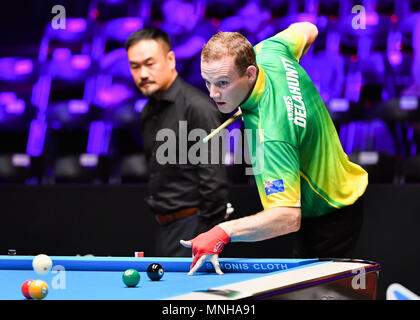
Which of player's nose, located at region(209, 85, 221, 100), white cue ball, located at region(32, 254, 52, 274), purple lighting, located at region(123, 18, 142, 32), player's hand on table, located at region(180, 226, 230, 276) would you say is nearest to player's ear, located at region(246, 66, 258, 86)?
player's nose, located at region(209, 85, 221, 100)

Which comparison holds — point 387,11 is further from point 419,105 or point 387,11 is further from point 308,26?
point 308,26

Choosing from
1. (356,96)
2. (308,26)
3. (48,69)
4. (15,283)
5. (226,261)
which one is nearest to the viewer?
(15,283)

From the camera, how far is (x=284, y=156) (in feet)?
6.73

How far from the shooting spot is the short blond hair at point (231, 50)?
214cm

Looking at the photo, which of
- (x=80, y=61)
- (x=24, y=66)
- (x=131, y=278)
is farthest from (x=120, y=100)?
(x=131, y=278)

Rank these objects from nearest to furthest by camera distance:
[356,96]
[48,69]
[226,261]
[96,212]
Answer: [226,261] < [96,212] < [356,96] < [48,69]

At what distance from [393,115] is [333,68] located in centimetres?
68

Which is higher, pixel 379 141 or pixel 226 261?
pixel 379 141

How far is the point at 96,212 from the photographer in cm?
410

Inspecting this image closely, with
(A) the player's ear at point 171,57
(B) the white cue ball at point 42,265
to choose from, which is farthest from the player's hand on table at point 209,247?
(A) the player's ear at point 171,57

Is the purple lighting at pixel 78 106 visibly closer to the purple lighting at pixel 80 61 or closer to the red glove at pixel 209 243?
the purple lighting at pixel 80 61

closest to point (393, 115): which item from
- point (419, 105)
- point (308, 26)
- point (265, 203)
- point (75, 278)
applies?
point (419, 105)

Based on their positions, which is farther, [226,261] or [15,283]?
[226,261]

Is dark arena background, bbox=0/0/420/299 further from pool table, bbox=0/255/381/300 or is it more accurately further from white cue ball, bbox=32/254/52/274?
white cue ball, bbox=32/254/52/274
